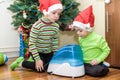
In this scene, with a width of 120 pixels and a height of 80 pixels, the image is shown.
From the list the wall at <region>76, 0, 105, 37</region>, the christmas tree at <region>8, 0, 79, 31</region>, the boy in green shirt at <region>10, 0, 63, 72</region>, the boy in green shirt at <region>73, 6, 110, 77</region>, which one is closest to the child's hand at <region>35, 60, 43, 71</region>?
the boy in green shirt at <region>10, 0, 63, 72</region>

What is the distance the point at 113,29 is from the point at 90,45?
35 cm

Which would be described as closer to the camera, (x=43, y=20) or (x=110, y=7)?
(x=43, y=20)

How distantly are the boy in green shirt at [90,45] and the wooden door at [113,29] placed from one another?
272mm

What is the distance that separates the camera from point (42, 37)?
1.64 m

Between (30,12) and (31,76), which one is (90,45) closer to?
(31,76)

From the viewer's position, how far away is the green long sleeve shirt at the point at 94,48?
1.56 meters

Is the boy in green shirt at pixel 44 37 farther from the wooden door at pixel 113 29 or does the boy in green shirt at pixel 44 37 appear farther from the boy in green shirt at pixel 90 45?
the wooden door at pixel 113 29

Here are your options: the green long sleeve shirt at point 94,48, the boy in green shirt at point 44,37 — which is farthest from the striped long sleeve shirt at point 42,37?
the green long sleeve shirt at point 94,48

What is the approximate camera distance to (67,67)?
1.48m

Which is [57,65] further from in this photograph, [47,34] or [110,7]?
[110,7]

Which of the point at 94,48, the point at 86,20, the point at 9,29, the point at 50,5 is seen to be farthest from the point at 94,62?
the point at 9,29

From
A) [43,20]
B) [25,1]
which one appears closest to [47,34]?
[43,20]

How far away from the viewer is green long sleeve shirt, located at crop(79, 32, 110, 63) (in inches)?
61.5

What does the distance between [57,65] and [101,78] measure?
32 centimetres
